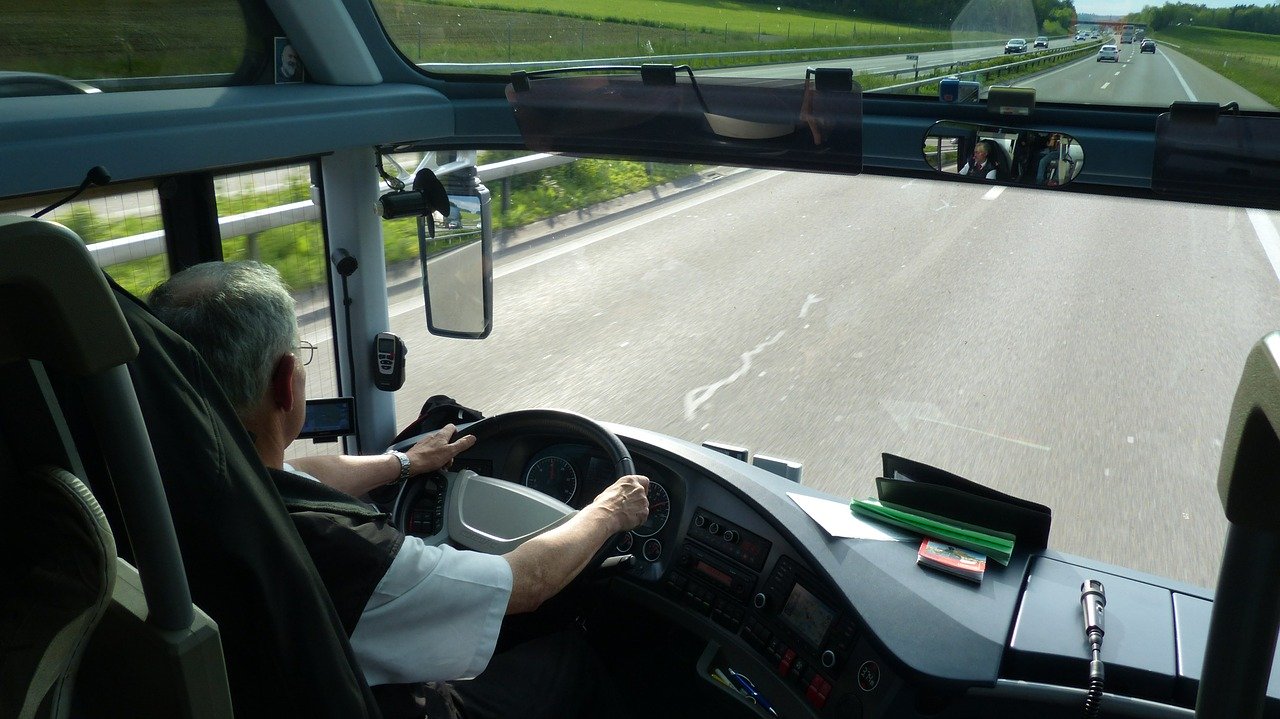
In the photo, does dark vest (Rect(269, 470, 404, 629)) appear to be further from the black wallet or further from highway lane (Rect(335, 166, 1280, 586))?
highway lane (Rect(335, 166, 1280, 586))

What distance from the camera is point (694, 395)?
344 cm

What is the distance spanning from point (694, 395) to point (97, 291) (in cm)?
271

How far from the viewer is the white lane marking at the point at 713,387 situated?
11.1 ft

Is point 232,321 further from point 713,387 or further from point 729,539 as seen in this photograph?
point 713,387

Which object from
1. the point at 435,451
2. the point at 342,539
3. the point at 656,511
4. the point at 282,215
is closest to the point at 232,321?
the point at 342,539

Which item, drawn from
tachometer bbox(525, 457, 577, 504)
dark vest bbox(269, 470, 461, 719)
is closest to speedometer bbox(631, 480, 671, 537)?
tachometer bbox(525, 457, 577, 504)

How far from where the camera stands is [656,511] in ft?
9.86

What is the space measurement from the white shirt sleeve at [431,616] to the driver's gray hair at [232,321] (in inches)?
18.2

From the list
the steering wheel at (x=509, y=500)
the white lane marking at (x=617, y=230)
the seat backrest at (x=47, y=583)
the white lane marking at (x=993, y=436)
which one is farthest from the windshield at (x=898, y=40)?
the seat backrest at (x=47, y=583)

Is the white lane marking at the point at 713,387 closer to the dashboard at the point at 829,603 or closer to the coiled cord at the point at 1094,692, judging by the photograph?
the dashboard at the point at 829,603

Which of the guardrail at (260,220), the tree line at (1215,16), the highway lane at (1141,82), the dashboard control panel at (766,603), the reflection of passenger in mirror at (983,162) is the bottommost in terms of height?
the dashboard control panel at (766,603)

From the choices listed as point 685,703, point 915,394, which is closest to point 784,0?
point 915,394

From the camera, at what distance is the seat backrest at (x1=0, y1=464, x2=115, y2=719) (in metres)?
0.89

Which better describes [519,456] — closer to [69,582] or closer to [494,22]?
[494,22]
